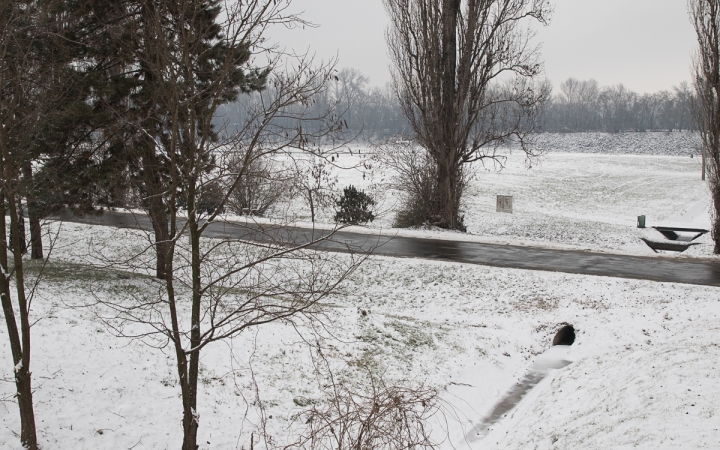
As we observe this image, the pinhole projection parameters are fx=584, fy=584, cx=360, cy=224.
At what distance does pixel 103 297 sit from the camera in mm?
11430

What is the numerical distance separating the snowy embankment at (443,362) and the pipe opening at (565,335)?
0.45 ft

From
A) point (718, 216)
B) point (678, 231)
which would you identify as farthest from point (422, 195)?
point (678, 231)

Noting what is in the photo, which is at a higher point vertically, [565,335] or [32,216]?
[32,216]

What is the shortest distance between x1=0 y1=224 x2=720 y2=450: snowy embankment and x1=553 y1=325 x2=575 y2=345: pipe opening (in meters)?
0.14

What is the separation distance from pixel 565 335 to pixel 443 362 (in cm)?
294

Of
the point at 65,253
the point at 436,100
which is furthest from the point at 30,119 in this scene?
the point at 436,100

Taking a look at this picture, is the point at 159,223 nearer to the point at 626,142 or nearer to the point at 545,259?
the point at 545,259

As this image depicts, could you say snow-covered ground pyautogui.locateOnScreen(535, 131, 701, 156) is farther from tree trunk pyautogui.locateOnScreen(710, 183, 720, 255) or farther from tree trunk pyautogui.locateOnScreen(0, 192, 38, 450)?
tree trunk pyautogui.locateOnScreen(0, 192, 38, 450)

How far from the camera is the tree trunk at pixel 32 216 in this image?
7134mm

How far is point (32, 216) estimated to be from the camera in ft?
36.2

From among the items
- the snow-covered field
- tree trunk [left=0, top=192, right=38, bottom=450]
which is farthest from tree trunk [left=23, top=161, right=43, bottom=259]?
the snow-covered field

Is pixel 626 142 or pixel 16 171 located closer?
pixel 16 171

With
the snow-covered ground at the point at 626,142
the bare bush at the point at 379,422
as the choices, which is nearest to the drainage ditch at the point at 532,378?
the bare bush at the point at 379,422

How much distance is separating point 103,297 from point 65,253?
19.1 ft
